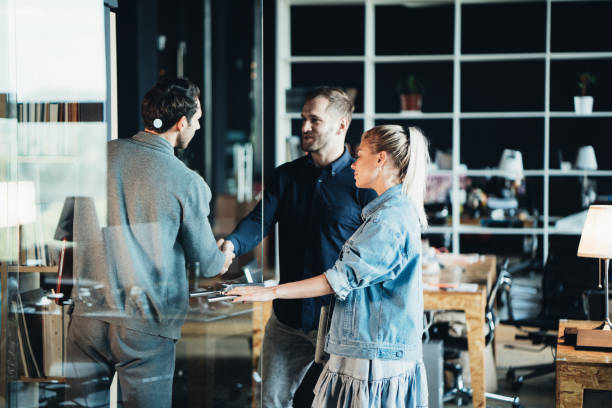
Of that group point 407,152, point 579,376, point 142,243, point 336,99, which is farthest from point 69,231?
point 579,376

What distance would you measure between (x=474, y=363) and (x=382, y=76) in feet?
12.3

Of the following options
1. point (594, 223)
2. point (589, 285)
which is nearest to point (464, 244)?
point (589, 285)

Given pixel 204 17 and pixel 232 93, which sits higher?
pixel 204 17

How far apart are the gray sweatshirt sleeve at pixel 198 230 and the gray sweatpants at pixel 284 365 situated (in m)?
0.56

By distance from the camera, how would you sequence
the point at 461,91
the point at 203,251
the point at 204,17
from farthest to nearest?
1. the point at 204,17
2. the point at 461,91
3. the point at 203,251

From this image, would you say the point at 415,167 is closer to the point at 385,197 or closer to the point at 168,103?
the point at 385,197

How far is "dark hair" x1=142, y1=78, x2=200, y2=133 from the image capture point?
91.8 inches

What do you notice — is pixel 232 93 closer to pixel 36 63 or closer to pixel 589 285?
pixel 589 285

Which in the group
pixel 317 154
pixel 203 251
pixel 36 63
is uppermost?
pixel 36 63

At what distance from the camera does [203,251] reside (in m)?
2.50

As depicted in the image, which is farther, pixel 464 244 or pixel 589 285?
pixel 464 244

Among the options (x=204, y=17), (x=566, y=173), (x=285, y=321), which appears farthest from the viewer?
(x=204, y=17)

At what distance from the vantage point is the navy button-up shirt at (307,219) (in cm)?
292

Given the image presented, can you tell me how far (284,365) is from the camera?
2.99 meters
